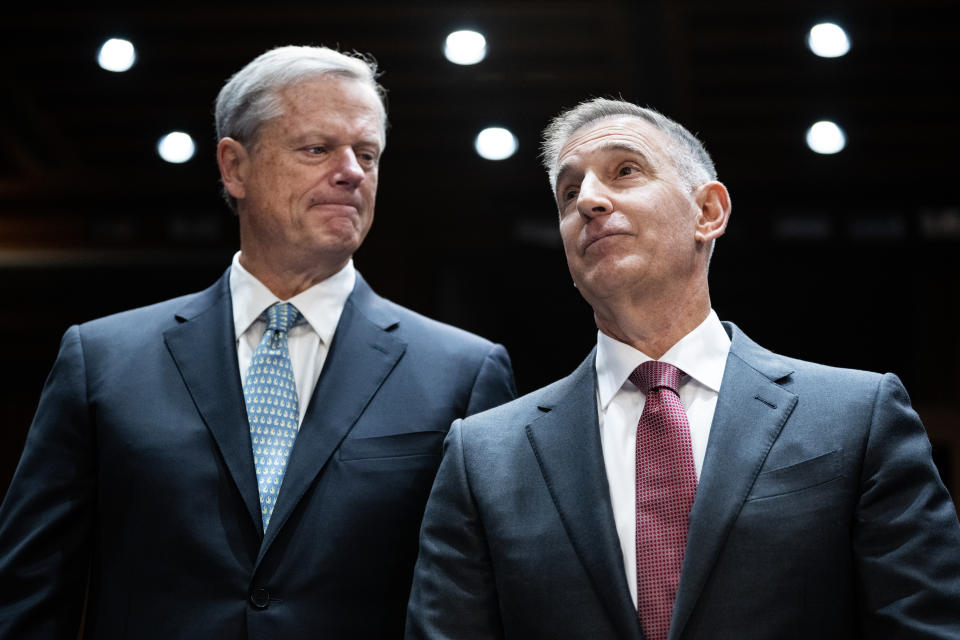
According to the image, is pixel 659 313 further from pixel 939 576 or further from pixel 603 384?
pixel 939 576

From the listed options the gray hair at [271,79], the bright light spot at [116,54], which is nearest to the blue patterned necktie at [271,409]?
the gray hair at [271,79]

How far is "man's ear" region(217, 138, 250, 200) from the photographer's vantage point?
2324 millimetres

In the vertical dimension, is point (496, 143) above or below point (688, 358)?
above

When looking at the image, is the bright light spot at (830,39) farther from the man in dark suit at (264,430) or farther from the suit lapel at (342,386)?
the suit lapel at (342,386)

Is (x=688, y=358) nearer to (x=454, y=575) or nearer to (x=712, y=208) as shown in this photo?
(x=712, y=208)

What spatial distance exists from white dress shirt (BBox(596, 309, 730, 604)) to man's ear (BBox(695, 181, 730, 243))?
17 centimetres

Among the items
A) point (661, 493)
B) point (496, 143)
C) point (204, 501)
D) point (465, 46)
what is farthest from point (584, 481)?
point (496, 143)

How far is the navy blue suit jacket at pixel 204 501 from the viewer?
1.92 meters

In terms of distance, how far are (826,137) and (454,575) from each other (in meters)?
4.26

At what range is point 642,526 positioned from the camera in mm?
1718

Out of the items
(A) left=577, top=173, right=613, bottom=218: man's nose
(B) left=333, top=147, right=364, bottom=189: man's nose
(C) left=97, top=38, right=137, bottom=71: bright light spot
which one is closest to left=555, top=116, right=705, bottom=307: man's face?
(A) left=577, top=173, right=613, bottom=218: man's nose

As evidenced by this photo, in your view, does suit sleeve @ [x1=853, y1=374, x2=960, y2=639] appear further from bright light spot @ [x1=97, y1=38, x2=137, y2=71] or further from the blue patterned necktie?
bright light spot @ [x1=97, y1=38, x2=137, y2=71]

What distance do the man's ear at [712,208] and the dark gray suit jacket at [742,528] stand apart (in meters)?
0.25

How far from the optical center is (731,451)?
67.7 inches
